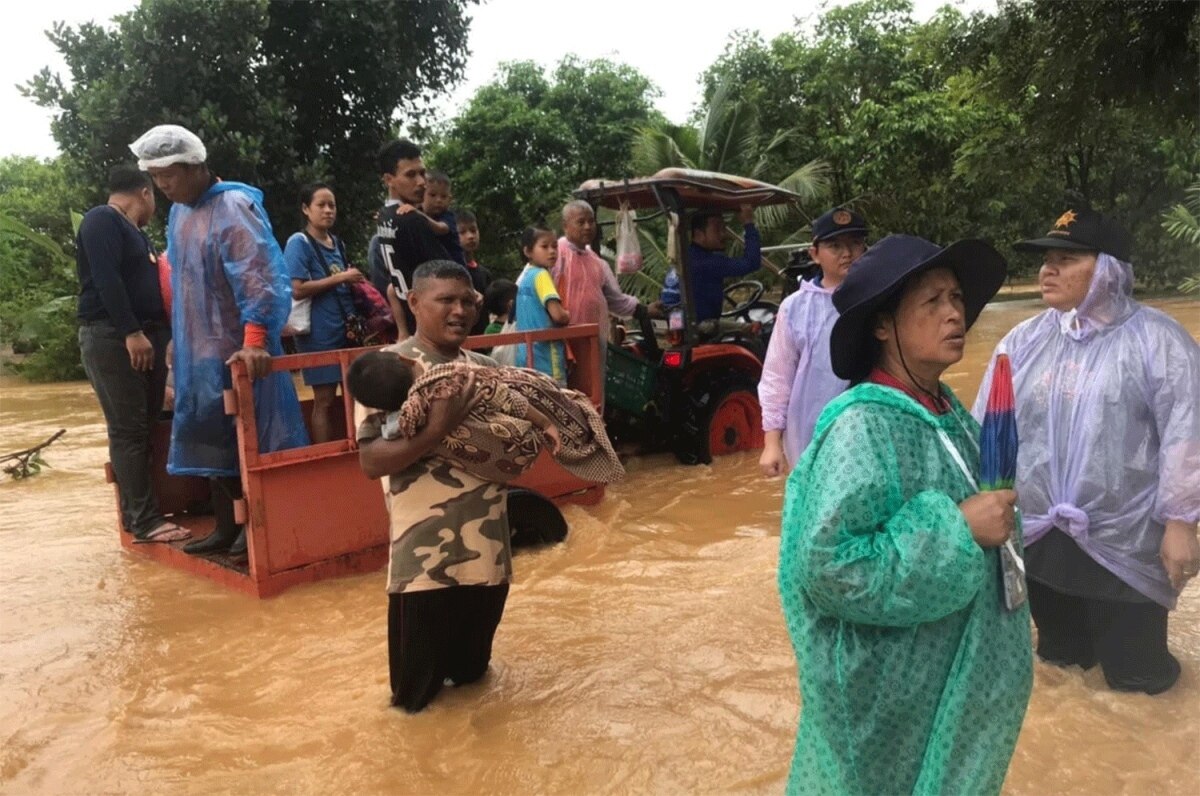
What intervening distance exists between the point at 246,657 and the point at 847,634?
312 cm

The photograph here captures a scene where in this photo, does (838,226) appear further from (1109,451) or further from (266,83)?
(266,83)

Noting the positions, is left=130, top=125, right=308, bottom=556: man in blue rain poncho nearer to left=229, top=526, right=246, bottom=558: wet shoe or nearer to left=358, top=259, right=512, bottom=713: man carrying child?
left=229, top=526, right=246, bottom=558: wet shoe

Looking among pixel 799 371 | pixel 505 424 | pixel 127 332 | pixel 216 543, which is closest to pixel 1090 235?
pixel 799 371

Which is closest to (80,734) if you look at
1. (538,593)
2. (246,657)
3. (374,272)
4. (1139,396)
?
(246,657)

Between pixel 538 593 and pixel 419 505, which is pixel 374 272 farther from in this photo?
pixel 419 505

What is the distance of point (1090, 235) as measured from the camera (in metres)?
3.39

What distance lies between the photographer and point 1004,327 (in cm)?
2034

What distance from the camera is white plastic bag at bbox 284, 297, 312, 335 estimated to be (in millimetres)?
5547

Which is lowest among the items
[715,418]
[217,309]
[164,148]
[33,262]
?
[715,418]

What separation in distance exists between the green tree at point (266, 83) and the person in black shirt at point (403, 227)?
26.4 ft

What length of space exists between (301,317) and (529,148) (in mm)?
17128

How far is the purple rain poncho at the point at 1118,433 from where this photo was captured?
10.5 ft

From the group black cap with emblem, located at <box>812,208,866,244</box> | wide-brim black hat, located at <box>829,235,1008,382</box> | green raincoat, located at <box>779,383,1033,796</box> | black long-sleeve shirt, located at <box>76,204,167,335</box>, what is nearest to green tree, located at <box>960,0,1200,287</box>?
A: black cap with emblem, located at <box>812,208,866,244</box>

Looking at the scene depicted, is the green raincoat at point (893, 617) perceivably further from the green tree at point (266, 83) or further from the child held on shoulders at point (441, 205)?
the green tree at point (266, 83)
